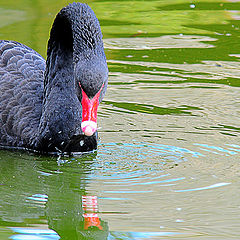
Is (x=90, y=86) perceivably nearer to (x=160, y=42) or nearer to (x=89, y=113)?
(x=89, y=113)

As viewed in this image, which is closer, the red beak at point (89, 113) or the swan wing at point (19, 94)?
the red beak at point (89, 113)

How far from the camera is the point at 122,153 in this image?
17.3 ft

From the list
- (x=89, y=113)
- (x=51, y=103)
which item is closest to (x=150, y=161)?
(x=89, y=113)

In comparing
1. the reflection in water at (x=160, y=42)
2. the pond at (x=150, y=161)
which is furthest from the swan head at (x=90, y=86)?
the reflection in water at (x=160, y=42)

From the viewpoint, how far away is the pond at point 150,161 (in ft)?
13.2

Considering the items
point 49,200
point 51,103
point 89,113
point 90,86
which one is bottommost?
point 49,200

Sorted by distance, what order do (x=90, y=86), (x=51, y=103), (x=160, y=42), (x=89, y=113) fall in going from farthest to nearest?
(x=160, y=42) → (x=51, y=103) → (x=89, y=113) → (x=90, y=86)

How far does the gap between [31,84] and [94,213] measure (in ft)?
6.56

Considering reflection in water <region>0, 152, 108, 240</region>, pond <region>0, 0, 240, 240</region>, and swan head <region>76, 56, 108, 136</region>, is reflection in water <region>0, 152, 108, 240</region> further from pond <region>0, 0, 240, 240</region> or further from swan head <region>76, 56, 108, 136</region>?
swan head <region>76, 56, 108, 136</region>

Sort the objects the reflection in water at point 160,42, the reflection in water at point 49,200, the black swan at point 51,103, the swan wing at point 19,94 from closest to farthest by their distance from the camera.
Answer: the reflection in water at point 49,200
the black swan at point 51,103
the swan wing at point 19,94
the reflection in water at point 160,42

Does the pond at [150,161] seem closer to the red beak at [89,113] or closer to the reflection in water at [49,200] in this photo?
the reflection in water at [49,200]

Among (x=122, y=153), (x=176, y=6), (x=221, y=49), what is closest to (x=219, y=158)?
(x=122, y=153)

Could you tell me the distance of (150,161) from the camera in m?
5.07

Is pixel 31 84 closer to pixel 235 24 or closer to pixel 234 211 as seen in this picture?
pixel 234 211
